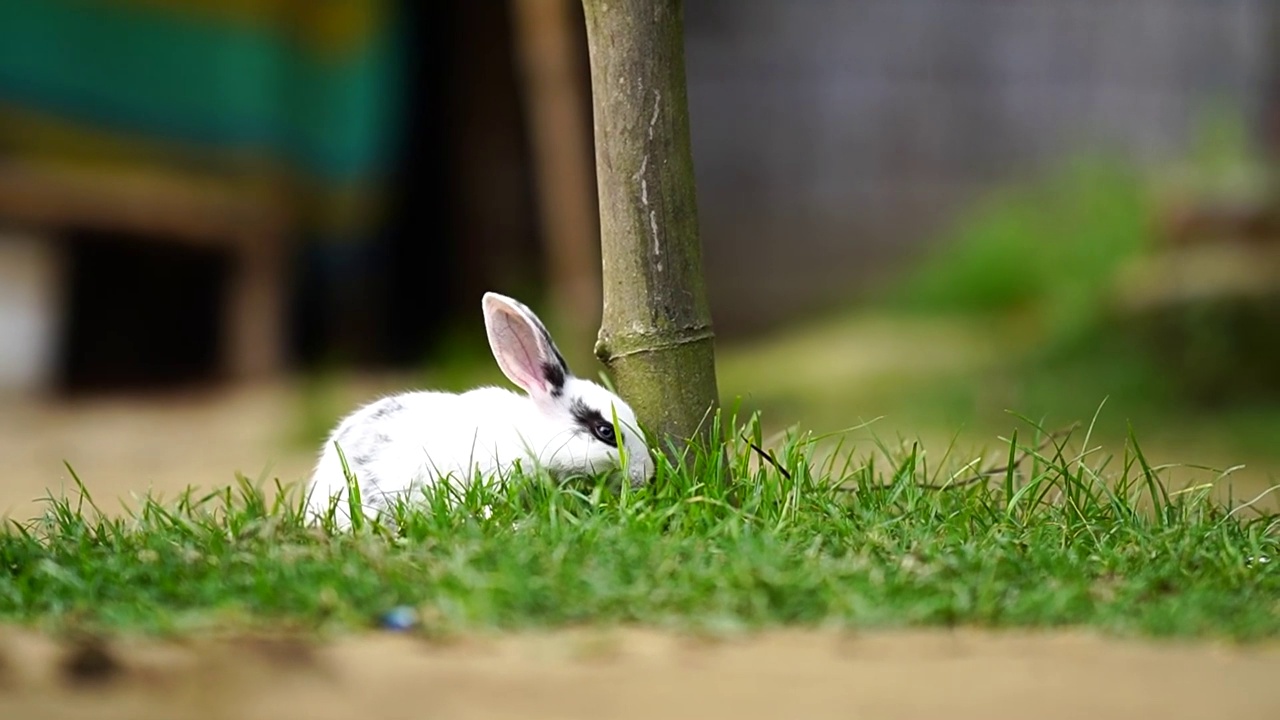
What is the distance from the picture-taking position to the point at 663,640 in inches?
106

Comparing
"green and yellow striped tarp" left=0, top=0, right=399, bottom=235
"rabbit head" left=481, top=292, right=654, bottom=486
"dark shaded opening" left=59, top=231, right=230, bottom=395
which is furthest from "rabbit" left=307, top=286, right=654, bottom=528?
"dark shaded opening" left=59, top=231, right=230, bottom=395

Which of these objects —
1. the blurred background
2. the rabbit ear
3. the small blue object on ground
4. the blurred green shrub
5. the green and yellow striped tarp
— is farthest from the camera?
the blurred green shrub

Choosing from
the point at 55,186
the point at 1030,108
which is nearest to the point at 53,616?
the point at 55,186

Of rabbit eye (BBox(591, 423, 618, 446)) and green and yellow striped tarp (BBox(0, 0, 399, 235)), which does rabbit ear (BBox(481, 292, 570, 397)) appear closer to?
rabbit eye (BBox(591, 423, 618, 446))

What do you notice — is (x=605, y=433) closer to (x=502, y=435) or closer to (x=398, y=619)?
(x=502, y=435)

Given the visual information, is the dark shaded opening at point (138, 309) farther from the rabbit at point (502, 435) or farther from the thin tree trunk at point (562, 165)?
the rabbit at point (502, 435)

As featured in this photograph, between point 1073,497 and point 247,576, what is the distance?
1.85m

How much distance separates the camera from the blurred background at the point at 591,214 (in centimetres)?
834

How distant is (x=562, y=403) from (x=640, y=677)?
1508 millimetres

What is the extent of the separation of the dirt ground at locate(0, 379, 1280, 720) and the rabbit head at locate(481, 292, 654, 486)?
3.53 ft

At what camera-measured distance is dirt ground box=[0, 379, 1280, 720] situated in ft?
7.75

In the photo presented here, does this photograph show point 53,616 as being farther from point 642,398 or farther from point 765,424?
point 765,424

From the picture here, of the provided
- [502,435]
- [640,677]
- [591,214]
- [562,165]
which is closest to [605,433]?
[502,435]

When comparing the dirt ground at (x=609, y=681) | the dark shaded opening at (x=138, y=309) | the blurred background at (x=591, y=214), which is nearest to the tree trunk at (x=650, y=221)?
the dirt ground at (x=609, y=681)
